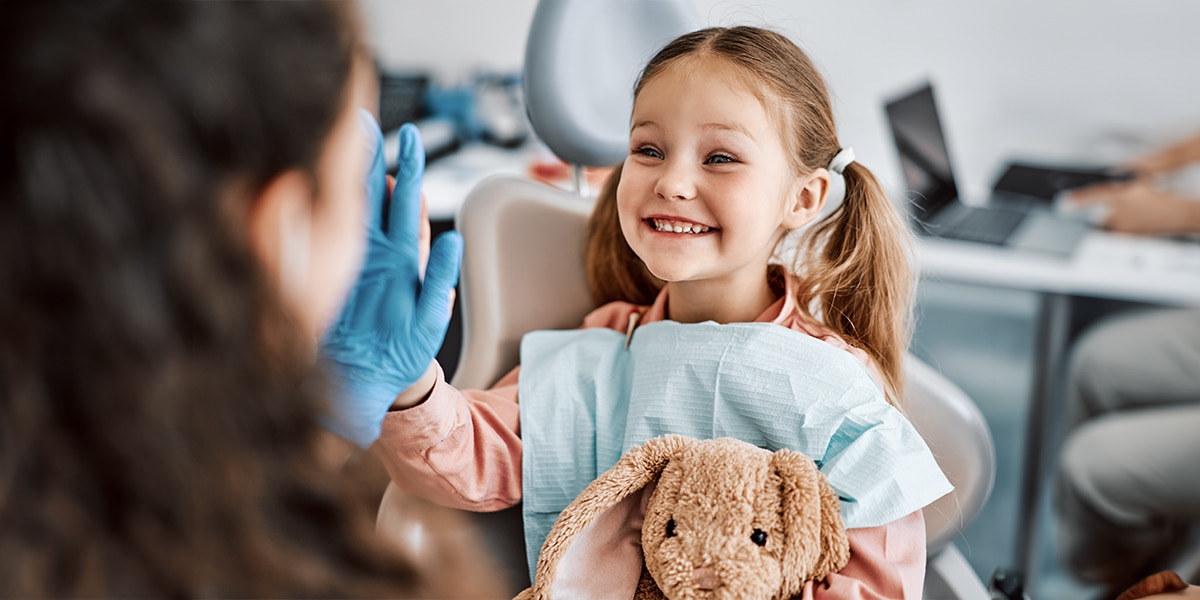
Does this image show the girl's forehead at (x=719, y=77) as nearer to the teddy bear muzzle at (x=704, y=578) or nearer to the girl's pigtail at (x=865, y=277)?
the girl's pigtail at (x=865, y=277)

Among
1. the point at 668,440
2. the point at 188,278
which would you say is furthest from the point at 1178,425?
the point at 188,278

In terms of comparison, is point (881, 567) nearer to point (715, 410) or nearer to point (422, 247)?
point (715, 410)

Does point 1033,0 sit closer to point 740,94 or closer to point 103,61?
point 740,94

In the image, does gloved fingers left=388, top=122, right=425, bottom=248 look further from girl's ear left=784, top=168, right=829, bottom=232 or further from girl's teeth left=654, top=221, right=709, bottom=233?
girl's ear left=784, top=168, right=829, bottom=232

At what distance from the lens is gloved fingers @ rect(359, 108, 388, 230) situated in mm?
740

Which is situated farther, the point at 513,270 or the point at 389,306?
the point at 513,270

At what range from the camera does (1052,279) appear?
167 cm

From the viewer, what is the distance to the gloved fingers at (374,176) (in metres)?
0.74

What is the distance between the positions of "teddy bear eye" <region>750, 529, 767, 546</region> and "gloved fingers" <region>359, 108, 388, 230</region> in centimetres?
38

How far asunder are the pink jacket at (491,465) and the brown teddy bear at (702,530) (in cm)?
3

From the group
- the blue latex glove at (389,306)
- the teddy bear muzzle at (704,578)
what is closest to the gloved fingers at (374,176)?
the blue latex glove at (389,306)

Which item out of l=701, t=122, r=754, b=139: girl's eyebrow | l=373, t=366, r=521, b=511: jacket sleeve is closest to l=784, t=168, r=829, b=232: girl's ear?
l=701, t=122, r=754, b=139: girl's eyebrow

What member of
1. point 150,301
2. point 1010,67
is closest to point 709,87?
point 150,301

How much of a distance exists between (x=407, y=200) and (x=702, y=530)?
0.35 m
